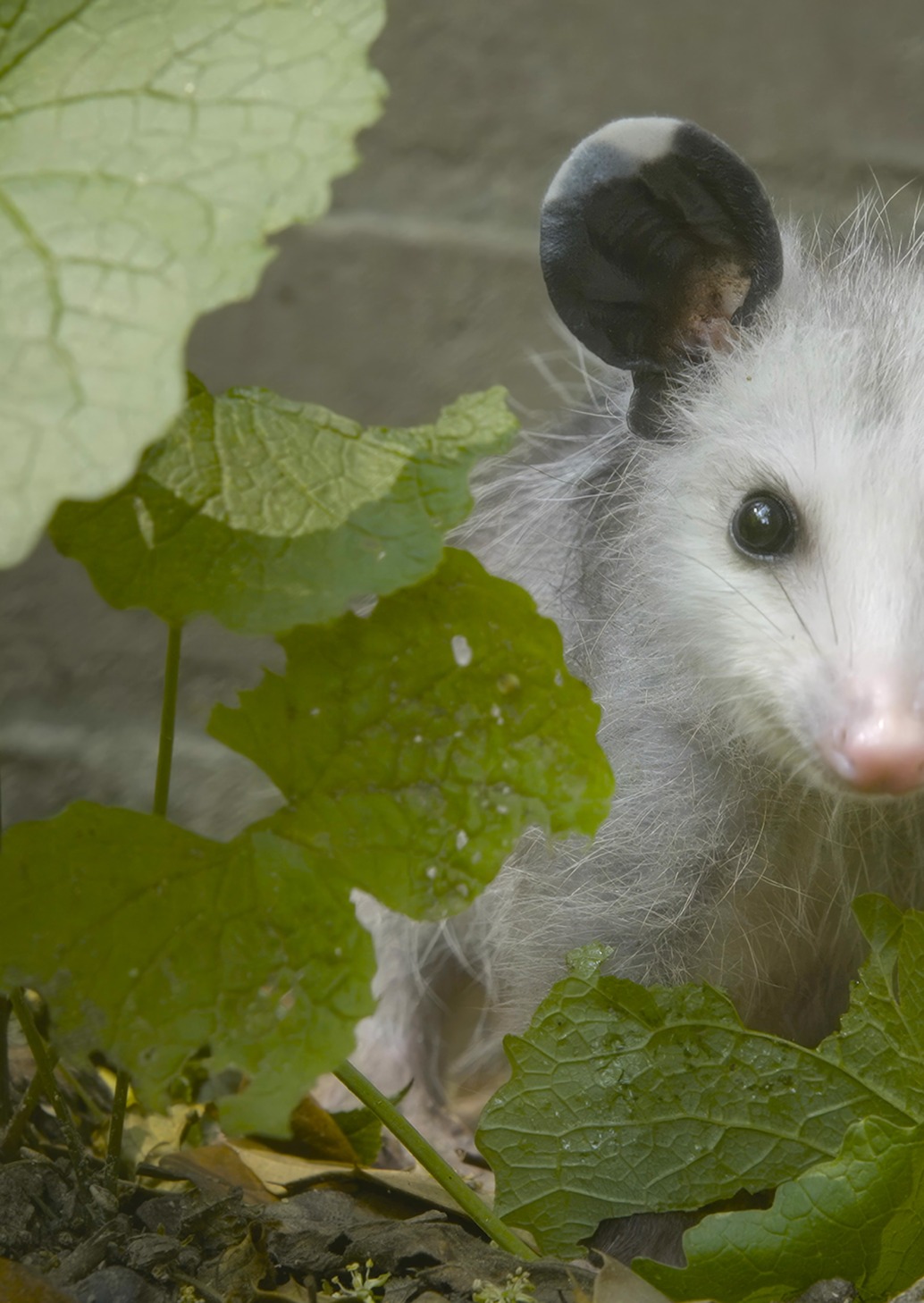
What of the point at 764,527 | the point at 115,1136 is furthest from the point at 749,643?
the point at 115,1136

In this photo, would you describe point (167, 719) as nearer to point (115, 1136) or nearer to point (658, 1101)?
point (115, 1136)

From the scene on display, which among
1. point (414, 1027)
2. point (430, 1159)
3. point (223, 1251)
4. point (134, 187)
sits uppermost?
point (134, 187)

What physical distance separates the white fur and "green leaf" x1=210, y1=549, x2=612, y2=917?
0.22 metres

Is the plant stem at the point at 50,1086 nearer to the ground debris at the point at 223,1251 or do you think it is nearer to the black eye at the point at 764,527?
the ground debris at the point at 223,1251

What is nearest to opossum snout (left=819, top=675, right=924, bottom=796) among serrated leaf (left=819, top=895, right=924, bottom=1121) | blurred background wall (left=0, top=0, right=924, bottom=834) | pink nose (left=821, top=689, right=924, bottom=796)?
pink nose (left=821, top=689, right=924, bottom=796)

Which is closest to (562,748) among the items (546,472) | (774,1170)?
(774,1170)

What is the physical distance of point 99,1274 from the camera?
101 centimetres

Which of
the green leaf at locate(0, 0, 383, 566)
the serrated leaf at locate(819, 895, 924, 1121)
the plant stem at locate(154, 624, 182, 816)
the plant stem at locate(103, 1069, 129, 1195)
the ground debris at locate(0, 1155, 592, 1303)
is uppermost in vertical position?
the green leaf at locate(0, 0, 383, 566)

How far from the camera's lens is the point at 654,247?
1.31m

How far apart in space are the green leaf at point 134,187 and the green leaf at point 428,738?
0.29 meters

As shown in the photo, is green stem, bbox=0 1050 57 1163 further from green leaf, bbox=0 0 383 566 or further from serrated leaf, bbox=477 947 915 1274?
green leaf, bbox=0 0 383 566

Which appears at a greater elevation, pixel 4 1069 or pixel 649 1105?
pixel 649 1105

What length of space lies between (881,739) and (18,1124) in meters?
0.71

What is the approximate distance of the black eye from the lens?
4.00 ft
